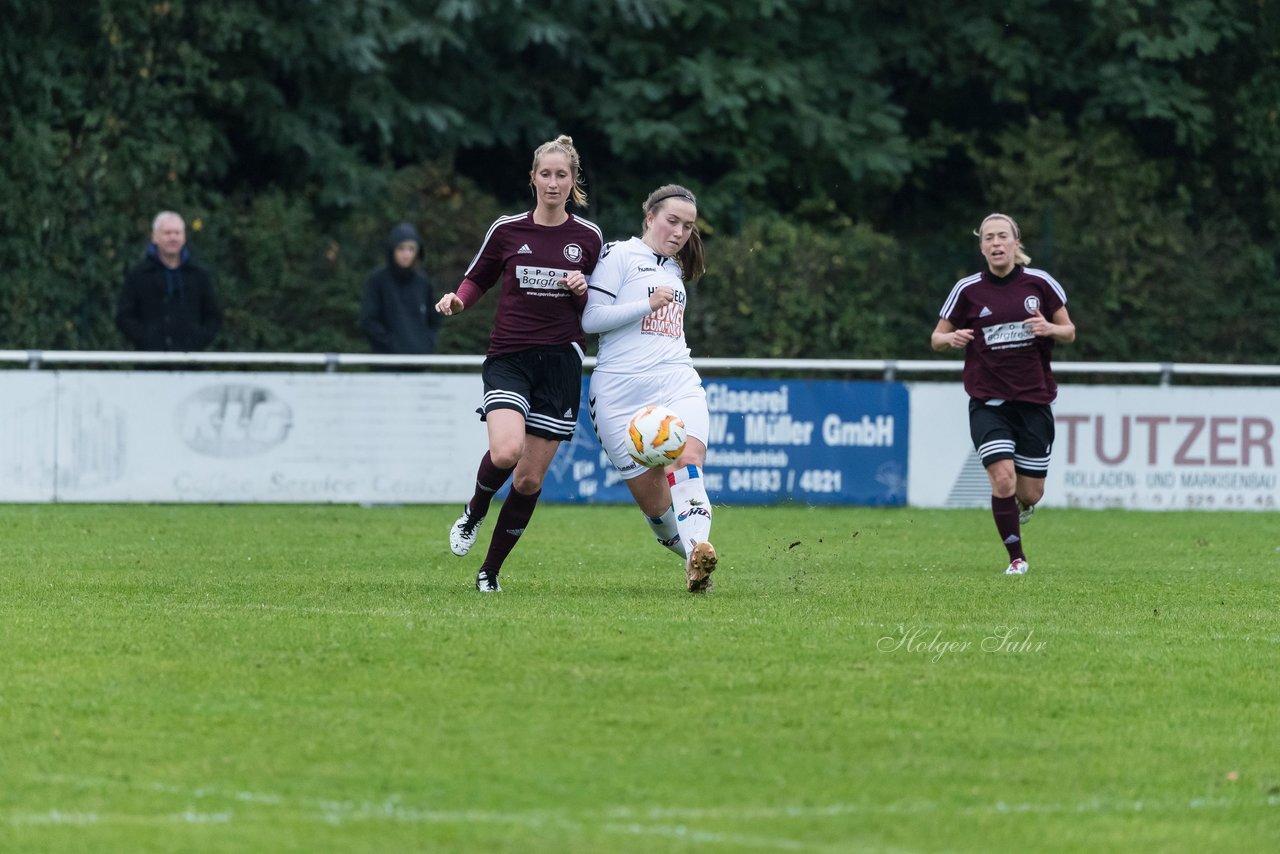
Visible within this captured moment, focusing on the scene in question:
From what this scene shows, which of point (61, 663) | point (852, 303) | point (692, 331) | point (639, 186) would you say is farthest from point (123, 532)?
point (639, 186)

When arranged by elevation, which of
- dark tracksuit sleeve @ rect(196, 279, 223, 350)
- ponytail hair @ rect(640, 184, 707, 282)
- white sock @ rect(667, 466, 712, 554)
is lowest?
white sock @ rect(667, 466, 712, 554)

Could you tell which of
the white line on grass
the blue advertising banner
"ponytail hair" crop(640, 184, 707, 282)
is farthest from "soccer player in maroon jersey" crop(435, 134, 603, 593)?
the blue advertising banner

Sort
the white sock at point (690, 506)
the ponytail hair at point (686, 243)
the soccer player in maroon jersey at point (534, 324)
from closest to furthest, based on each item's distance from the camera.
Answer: the white sock at point (690, 506), the soccer player in maroon jersey at point (534, 324), the ponytail hair at point (686, 243)

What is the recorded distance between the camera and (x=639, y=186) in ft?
76.6

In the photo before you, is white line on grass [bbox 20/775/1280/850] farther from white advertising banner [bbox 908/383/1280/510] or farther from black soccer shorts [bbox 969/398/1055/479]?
white advertising banner [bbox 908/383/1280/510]

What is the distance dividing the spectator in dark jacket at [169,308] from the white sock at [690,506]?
26.7ft

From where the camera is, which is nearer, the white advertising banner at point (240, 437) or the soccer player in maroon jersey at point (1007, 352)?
the soccer player in maroon jersey at point (1007, 352)

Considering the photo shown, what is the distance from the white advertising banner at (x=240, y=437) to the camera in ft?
52.6

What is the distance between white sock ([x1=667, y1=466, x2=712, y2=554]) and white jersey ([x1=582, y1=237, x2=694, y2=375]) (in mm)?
564

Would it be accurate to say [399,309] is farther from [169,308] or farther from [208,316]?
[169,308]

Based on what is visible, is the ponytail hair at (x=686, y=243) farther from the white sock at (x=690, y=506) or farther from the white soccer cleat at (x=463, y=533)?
the white soccer cleat at (x=463, y=533)

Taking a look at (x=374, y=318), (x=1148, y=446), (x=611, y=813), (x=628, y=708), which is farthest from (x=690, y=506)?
(x=1148, y=446)

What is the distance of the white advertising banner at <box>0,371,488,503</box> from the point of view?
52.6 ft

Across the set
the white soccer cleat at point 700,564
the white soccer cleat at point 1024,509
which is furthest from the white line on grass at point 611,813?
the white soccer cleat at point 1024,509
